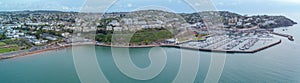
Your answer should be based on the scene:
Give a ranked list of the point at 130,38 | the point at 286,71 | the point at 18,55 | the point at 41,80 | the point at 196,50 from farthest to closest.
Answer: the point at 130,38 → the point at 196,50 → the point at 18,55 → the point at 286,71 → the point at 41,80

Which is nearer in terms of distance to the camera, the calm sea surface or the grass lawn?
the calm sea surface

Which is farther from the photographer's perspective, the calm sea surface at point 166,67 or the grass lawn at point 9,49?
the grass lawn at point 9,49

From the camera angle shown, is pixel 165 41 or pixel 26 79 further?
pixel 165 41

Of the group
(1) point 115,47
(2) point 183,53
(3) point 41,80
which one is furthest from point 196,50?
(3) point 41,80

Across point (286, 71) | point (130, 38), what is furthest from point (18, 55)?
point (286, 71)

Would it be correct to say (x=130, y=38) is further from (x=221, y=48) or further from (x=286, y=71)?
(x=286, y=71)

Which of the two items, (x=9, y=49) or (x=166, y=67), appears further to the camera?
(x=9, y=49)

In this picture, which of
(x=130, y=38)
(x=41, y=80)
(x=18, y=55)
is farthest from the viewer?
(x=130, y=38)
